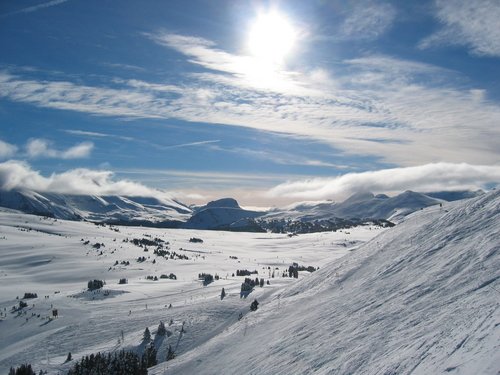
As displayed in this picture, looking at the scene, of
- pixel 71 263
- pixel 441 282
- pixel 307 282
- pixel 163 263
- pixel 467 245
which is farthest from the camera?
pixel 163 263

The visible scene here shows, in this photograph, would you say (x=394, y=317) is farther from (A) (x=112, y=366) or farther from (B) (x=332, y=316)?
(A) (x=112, y=366)

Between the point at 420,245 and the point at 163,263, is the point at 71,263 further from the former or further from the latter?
the point at 420,245

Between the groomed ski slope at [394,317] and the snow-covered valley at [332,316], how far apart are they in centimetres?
3

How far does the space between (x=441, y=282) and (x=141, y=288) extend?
56.4 ft

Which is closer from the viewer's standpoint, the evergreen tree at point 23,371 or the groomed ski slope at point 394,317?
the groomed ski slope at point 394,317

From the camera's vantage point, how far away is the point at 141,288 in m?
21.8

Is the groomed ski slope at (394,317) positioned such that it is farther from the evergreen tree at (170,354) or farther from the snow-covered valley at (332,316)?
the evergreen tree at (170,354)

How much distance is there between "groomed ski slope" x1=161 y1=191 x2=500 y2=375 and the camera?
5.51 metres

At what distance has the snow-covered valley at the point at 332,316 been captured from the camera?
5945 millimetres

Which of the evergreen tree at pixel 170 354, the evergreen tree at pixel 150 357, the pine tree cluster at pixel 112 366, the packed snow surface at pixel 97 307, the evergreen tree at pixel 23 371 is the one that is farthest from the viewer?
the packed snow surface at pixel 97 307

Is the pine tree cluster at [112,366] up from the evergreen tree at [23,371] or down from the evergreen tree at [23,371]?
up

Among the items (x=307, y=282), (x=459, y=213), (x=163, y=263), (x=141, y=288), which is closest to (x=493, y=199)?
(x=459, y=213)

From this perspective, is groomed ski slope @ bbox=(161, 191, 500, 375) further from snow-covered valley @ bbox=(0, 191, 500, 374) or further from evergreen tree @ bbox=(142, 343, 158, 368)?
evergreen tree @ bbox=(142, 343, 158, 368)

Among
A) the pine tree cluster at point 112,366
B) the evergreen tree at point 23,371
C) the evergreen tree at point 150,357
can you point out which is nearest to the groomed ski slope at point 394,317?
the evergreen tree at point 150,357
